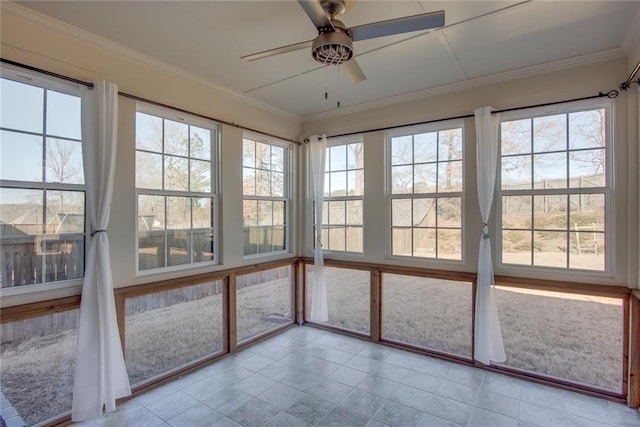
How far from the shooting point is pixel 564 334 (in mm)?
2930

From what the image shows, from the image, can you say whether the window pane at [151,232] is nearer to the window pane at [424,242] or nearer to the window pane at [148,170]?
the window pane at [148,170]

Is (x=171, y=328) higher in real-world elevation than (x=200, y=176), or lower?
lower

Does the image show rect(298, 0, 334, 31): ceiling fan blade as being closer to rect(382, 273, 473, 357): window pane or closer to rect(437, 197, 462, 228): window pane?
rect(437, 197, 462, 228): window pane

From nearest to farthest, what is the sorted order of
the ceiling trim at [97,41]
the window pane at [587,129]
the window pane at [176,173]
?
1. the ceiling trim at [97,41]
2. the window pane at [587,129]
3. the window pane at [176,173]

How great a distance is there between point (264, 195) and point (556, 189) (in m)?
3.18

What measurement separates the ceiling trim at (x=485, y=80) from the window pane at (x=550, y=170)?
80cm

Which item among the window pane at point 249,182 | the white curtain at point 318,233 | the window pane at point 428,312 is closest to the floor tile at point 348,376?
the window pane at point 428,312

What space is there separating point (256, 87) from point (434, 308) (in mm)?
3208

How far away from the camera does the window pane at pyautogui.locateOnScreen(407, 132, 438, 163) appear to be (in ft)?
11.7

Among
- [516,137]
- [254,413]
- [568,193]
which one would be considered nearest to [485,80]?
[516,137]

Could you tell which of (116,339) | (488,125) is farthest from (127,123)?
(488,125)

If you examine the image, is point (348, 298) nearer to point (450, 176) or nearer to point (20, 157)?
point (450, 176)

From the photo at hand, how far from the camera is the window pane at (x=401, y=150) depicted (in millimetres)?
3740

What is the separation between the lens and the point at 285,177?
4449 millimetres
